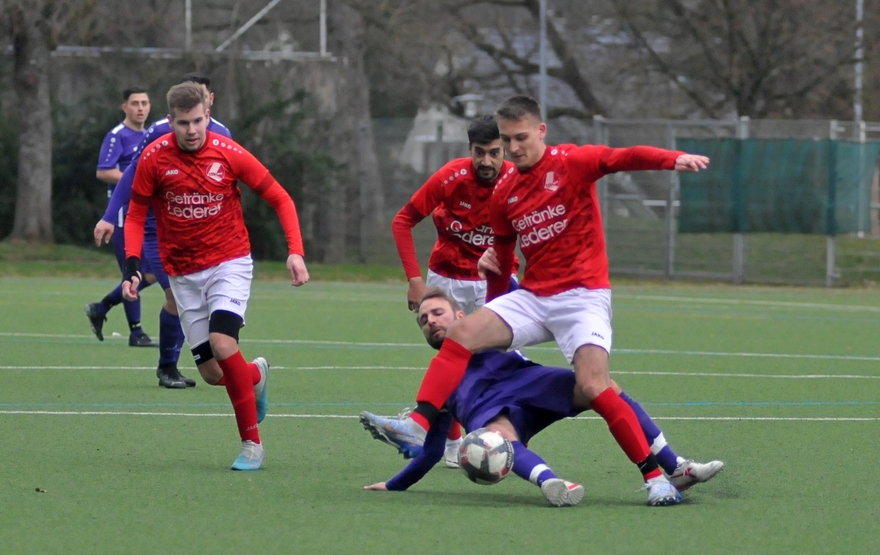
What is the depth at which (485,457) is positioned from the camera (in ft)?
19.1

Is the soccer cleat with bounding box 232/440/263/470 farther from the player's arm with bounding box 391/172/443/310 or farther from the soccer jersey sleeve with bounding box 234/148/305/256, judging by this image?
the player's arm with bounding box 391/172/443/310

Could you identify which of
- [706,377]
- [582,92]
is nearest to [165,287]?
[706,377]

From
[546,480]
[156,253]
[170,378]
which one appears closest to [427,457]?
[546,480]

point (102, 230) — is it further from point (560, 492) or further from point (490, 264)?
point (560, 492)

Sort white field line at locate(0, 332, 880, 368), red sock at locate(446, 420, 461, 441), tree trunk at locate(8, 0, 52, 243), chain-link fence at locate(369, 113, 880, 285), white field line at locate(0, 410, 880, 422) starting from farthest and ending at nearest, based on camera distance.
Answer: tree trunk at locate(8, 0, 52, 243), chain-link fence at locate(369, 113, 880, 285), white field line at locate(0, 332, 880, 368), white field line at locate(0, 410, 880, 422), red sock at locate(446, 420, 461, 441)

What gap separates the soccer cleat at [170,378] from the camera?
998 cm

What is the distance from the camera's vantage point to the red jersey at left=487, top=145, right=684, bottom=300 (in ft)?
20.7

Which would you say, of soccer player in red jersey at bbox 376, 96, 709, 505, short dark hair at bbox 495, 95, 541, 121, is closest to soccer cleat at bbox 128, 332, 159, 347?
soccer player in red jersey at bbox 376, 96, 709, 505

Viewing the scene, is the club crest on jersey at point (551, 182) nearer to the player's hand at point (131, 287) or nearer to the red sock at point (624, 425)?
the red sock at point (624, 425)

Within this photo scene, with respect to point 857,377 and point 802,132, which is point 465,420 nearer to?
point 857,377

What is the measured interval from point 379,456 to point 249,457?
81cm

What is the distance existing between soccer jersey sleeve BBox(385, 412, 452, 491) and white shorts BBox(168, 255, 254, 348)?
134 centimetres

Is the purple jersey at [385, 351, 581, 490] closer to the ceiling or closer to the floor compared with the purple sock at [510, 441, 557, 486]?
closer to the ceiling

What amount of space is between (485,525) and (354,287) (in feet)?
51.2
